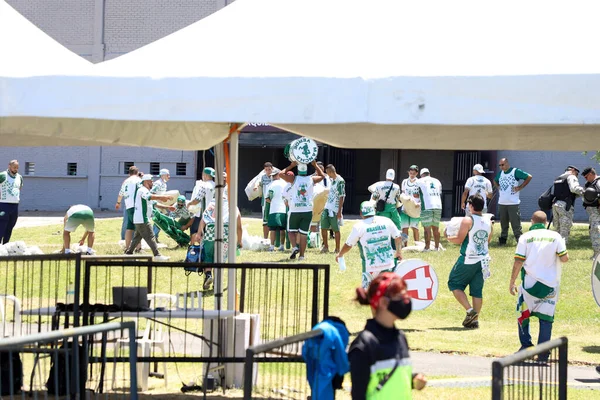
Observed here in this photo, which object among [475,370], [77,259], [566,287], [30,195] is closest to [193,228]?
[566,287]

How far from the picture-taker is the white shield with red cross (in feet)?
38.2

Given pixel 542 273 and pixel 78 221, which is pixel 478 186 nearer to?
pixel 78 221

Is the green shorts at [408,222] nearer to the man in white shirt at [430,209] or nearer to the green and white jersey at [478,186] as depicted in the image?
the man in white shirt at [430,209]

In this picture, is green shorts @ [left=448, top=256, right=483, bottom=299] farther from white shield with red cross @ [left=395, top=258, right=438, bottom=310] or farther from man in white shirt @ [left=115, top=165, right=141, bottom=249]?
man in white shirt @ [left=115, top=165, right=141, bottom=249]

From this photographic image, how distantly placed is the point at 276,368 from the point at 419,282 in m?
3.94

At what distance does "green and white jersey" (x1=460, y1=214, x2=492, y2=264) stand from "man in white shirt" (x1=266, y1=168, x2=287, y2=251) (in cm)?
812

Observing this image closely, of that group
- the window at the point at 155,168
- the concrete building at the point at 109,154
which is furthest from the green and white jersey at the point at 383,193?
the window at the point at 155,168

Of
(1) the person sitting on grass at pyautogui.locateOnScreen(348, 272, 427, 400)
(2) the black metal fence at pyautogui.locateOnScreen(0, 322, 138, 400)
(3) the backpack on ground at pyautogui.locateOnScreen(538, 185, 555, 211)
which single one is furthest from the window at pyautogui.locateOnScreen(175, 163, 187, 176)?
(1) the person sitting on grass at pyautogui.locateOnScreen(348, 272, 427, 400)

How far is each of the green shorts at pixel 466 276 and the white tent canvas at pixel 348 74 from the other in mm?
5503

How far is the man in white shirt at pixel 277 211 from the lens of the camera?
66.1ft

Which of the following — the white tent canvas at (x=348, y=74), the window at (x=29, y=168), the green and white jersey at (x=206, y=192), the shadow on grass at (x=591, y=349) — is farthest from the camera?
the window at (x=29, y=168)

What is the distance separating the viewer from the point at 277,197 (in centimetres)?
2025

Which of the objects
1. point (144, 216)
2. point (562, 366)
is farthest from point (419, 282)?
point (144, 216)

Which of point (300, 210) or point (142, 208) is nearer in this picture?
point (300, 210)
